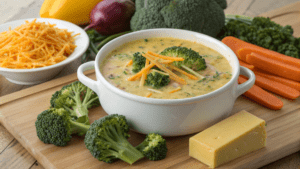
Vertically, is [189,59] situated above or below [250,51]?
above

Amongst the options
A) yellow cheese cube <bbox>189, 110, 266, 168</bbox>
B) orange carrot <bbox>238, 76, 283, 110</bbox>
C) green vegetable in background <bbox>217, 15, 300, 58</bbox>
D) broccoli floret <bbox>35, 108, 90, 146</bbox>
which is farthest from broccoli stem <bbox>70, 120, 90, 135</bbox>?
green vegetable in background <bbox>217, 15, 300, 58</bbox>

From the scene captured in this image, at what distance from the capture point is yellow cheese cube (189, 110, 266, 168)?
171cm

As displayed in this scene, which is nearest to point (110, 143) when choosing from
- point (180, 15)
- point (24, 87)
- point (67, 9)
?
point (24, 87)

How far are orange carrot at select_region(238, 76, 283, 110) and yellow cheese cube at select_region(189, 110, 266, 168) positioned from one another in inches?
15.6

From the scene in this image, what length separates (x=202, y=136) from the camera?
1751mm

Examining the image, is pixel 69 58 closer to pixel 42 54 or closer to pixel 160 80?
pixel 42 54

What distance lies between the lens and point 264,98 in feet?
7.38

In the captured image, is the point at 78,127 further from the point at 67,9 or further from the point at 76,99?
the point at 67,9

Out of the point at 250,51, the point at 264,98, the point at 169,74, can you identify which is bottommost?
the point at 264,98

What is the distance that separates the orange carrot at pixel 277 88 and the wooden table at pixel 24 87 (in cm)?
45

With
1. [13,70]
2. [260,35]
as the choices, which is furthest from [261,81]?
[13,70]

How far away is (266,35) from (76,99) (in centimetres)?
158

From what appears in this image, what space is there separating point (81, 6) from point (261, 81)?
5.99 feet

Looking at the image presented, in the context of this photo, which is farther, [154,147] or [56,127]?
[56,127]
